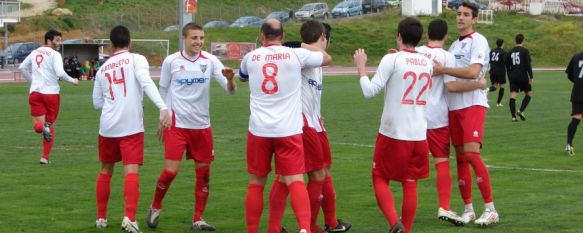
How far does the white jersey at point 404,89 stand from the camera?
383 inches

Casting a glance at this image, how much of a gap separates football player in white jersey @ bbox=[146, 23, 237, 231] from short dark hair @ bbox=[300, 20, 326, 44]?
1.21 meters

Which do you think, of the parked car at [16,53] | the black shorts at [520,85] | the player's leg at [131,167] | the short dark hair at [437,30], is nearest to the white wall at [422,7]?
the parked car at [16,53]

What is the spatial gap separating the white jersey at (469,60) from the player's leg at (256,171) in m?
2.46

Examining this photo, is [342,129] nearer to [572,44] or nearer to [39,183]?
[39,183]

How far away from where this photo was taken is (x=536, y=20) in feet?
289

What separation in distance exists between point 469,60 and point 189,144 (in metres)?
3.02

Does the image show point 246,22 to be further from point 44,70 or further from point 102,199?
point 102,199

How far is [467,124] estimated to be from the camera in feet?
36.6

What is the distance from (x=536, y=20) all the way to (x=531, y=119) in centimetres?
6364

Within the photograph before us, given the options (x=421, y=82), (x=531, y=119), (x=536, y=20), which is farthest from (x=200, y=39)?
(x=536, y=20)

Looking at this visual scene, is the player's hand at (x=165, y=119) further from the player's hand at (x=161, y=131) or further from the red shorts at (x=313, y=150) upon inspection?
the red shorts at (x=313, y=150)

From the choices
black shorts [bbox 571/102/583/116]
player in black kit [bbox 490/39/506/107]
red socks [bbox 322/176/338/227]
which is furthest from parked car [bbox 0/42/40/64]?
red socks [bbox 322/176/338/227]

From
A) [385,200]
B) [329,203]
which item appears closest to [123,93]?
[329,203]

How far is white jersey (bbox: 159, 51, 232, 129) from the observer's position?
11.0m
